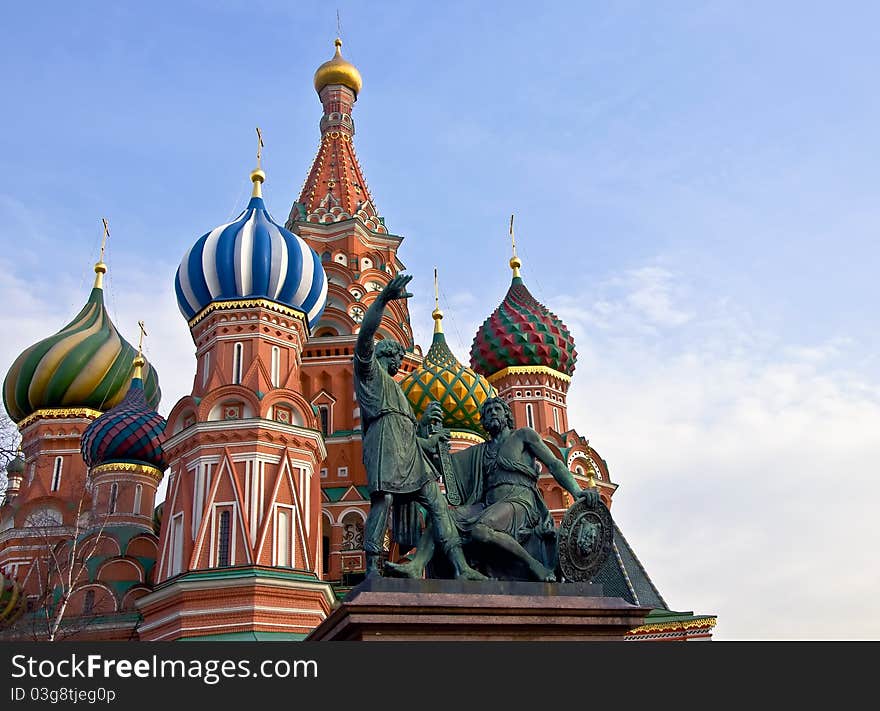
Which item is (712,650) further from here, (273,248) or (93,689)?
(273,248)

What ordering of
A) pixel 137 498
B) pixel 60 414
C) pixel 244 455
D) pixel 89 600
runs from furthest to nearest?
1. pixel 60 414
2. pixel 137 498
3. pixel 89 600
4. pixel 244 455

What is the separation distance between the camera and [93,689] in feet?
16.3

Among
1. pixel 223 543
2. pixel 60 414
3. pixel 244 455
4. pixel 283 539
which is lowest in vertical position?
pixel 223 543

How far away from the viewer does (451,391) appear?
87.0 ft

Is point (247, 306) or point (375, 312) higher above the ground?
point (247, 306)

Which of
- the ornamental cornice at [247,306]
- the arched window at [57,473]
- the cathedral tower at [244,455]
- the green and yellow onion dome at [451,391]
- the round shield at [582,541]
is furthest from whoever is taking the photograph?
the arched window at [57,473]

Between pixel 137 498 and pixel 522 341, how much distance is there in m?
13.4

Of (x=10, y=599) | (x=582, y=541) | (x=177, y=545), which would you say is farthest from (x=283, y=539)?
(x=582, y=541)

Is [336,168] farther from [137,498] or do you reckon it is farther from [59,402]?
[137,498]

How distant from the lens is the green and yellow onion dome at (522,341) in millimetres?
30734

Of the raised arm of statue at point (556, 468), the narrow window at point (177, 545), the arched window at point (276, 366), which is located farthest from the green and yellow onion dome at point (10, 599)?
the raised arm of statue at point (556, 468)

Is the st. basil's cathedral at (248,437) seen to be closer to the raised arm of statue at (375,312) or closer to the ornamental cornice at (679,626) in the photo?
the ornamental cornice at (679,626)

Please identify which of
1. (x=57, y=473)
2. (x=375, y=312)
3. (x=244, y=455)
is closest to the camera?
(x=375, y=312)

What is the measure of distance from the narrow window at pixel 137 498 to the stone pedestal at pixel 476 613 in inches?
895
